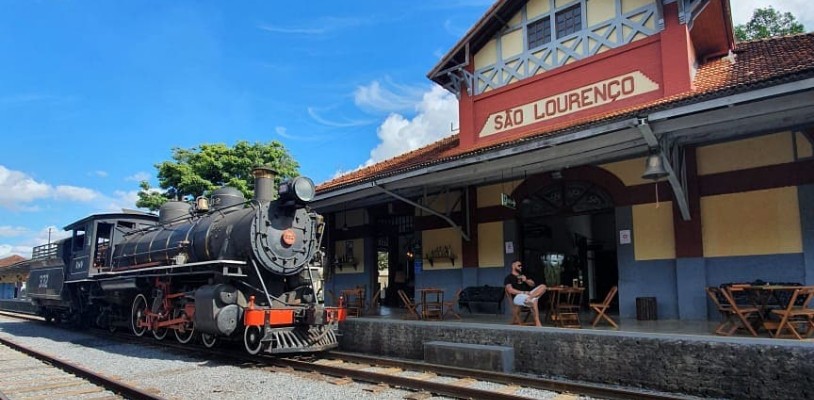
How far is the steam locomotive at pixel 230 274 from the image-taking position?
8.26m

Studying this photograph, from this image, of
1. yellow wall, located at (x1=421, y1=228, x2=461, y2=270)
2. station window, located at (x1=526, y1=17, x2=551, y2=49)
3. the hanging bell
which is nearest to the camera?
the hanging bell

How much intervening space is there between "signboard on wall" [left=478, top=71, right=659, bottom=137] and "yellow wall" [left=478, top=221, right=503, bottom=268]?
223 centimetres

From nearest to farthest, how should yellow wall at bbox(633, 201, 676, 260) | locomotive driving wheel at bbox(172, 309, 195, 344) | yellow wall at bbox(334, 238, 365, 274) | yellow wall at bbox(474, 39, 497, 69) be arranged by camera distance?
locomotive driving wheel at bbox(172, 309, 195, 344)
yellow wall at bbox(633, 201, 676, 260)
yellow wall at bbox(474, 39, 497, 69)
yellow wall at bbox(334, 238, 365, 274)

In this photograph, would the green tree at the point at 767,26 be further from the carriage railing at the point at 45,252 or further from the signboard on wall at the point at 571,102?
the carriage railing at the point at 45,252

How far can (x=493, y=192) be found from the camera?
12.6 metres

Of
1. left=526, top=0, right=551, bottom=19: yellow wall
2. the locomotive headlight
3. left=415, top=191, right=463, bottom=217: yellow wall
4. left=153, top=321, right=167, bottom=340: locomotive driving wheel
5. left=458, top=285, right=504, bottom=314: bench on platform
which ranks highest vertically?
left=526, top=0, right=551, bottom=19: yellow wall

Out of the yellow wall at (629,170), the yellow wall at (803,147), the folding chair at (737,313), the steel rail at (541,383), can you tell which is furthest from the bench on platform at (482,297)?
the yellow wall at (803,147)

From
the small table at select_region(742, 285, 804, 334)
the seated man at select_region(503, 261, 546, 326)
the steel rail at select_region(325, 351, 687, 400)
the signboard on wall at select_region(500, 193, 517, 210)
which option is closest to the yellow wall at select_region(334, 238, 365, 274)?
the signboard on wall at select_region(500, 193, 517, 210)

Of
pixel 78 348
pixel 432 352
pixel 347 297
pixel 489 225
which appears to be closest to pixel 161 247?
pixel 78 348

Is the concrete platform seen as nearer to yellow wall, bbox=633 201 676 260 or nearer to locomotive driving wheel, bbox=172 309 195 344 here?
yellow wall, bbox=633 201 676 260

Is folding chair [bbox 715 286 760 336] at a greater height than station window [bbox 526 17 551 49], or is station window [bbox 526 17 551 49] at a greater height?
station window [bbox 526 17 551 49]

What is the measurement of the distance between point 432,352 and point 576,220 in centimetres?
852

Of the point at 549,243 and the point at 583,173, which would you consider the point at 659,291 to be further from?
the point at 549,243

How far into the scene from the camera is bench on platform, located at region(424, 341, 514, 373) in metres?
7.21
